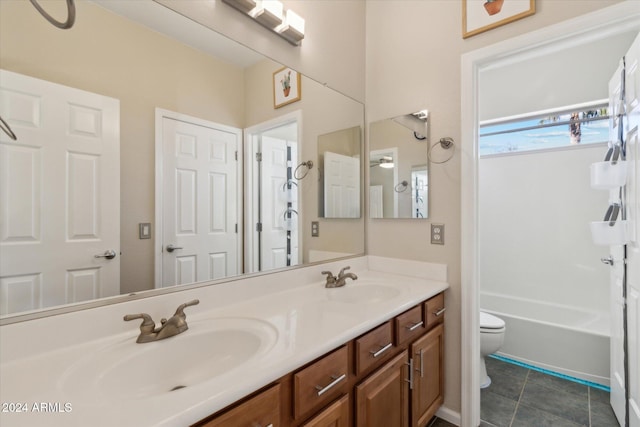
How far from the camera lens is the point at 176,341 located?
0.92 meters

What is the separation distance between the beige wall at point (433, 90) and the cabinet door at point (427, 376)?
Answer: 0.30 feet

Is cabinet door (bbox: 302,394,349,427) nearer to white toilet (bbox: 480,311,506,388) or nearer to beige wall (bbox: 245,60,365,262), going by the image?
beige wall (bbox: 245,60,365,262)

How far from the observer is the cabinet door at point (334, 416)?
88cm

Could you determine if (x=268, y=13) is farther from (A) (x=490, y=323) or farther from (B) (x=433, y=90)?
(A) (x=490, y=323)

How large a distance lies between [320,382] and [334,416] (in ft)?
0.54

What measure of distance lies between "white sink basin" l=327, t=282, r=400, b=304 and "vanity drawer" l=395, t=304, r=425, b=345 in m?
0.16

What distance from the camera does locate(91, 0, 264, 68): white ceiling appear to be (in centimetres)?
102

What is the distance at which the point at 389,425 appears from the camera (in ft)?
4.02

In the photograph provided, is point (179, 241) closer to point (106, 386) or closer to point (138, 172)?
point (138, 172)

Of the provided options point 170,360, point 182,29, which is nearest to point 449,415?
point 170,360

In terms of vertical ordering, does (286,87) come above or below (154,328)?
above

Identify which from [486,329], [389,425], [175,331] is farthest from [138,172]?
[486,329]

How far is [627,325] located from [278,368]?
189 cm

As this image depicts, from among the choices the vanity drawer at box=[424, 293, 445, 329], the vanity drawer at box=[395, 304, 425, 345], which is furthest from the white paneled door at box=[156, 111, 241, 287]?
the vanity drawer at box=[424, 293, 445, 329]
